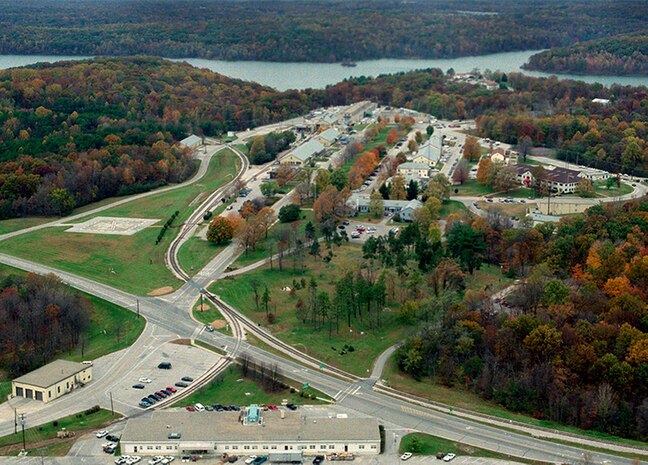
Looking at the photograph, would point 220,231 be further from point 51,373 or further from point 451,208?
point 51,373

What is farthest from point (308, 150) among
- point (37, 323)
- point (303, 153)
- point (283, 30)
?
point (283, 30)

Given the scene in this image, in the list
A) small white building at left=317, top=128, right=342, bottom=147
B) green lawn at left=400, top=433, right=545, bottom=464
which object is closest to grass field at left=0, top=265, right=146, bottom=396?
green lawn at left=400, top=433, right=545, bottom=464

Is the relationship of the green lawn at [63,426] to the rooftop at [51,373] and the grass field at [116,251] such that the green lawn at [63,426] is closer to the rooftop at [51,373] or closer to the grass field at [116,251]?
the rooftop at [51,373]

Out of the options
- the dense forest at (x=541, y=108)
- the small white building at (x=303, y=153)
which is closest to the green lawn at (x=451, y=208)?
the small white building at (x=303, y=153)

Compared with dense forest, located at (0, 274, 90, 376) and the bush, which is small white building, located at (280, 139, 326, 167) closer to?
the bush

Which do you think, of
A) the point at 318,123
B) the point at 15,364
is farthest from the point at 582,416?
the point at 318,123

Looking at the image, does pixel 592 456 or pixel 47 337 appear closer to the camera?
pixel 592 456

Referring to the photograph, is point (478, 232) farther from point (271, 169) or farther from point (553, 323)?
point (271, 169)
